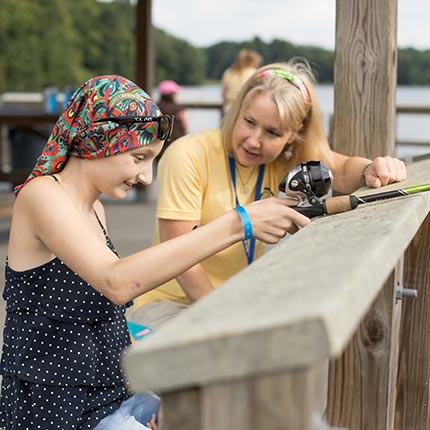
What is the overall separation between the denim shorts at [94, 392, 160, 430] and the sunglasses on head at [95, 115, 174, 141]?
696 millimetres

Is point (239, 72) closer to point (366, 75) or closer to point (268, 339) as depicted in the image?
point (366, 75)

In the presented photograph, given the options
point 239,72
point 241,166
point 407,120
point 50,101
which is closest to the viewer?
point 241,166

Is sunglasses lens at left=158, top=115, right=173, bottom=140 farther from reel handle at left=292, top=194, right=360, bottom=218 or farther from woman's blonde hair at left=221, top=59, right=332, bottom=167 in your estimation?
woman's blonde hair at left=221, top=59, right=332, bottom=167

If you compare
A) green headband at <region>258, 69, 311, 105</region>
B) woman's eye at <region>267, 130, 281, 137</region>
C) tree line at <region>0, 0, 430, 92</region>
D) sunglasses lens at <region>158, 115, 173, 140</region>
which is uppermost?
tree line at <region>0, 0, 430, 92</region>

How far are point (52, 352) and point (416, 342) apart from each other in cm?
123

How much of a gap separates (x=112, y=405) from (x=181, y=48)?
32477 mm

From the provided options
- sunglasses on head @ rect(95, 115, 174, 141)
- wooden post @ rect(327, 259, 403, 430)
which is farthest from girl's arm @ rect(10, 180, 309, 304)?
wooden post @ rect(327, 259, 403, 430)

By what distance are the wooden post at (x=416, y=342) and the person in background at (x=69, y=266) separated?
0.74 m

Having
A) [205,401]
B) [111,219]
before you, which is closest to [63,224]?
[205,401]

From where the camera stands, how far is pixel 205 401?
1.00m

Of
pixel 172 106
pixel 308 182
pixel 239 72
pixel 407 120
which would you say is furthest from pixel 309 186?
pixel 407 120

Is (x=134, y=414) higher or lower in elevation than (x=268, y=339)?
lower

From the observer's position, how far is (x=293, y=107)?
2.71m

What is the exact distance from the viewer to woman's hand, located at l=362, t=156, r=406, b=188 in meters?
2.52
